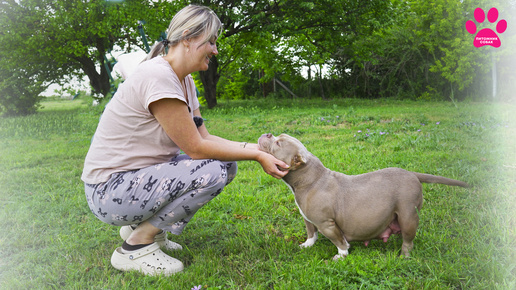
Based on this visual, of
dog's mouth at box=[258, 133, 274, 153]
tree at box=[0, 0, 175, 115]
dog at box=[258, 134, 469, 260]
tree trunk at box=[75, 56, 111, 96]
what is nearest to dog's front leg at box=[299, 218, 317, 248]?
dog at box=[258, 134, 469, 260]

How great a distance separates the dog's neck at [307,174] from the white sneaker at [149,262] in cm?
111

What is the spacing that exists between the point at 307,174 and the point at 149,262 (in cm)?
140

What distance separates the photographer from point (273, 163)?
9.38 feet

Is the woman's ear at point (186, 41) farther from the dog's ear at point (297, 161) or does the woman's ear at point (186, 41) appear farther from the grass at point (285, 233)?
the grass at point (285, 233)

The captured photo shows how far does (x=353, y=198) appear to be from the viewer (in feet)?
9.53

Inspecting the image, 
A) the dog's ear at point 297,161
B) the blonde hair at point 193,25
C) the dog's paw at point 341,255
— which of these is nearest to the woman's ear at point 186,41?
the blonde hair at point 193,25

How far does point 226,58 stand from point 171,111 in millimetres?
17069

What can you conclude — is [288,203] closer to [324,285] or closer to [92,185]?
[324,285]

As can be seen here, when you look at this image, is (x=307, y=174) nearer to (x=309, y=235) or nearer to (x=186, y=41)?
(x=309, y=235)

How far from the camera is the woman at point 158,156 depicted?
2680 millimetres

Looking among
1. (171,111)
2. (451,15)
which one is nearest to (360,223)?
(171,111)

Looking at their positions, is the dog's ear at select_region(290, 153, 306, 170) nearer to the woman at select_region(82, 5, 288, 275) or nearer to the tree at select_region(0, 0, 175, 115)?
the woman at select_region(82, 5, 288, 275)

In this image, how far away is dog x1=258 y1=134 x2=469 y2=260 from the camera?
2.80 meters

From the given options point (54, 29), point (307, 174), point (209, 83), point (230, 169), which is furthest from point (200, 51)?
point (54, 29)
